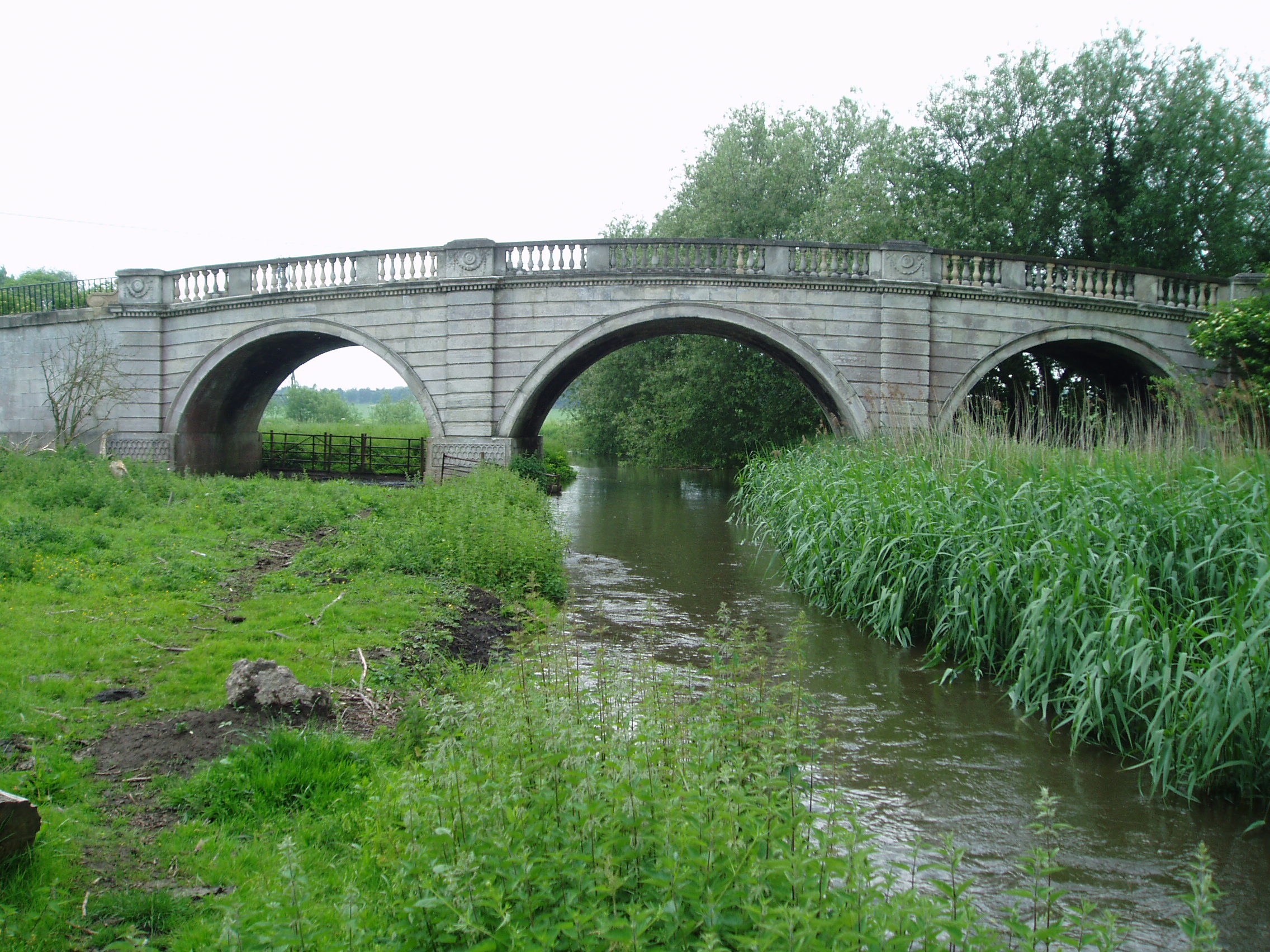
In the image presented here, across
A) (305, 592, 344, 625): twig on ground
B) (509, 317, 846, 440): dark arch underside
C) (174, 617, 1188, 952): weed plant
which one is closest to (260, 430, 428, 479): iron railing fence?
(509, 317, 846, 440): dark arch underside

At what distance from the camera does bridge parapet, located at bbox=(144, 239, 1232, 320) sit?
49.7ft

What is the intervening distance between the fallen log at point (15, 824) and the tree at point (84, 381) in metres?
15.7

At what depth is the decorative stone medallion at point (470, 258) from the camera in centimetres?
1559

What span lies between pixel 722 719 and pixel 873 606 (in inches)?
170

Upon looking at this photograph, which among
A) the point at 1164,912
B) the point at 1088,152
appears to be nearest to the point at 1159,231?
the point at 1088,152

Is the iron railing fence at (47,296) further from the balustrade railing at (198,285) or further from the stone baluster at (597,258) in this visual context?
the stone baluster at (597,258)

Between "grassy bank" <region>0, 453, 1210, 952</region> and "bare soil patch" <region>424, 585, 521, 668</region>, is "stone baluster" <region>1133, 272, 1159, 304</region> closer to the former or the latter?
"grassy bank" <region>0, 453, 1210, 952</region>

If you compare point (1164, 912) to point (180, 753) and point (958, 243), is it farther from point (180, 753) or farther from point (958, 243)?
point (958, 243)

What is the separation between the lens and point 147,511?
10117 mm

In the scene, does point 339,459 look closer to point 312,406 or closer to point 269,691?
point 269,691

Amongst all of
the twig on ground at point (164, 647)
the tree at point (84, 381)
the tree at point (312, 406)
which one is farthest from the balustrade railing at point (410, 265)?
the tree at point (312, 406)

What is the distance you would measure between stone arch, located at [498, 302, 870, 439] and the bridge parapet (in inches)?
29.2

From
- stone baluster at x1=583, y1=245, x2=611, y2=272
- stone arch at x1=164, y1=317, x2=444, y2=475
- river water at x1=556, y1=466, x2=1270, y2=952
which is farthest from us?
stone arch at x1=164, y1=317, x2=444, y2=475

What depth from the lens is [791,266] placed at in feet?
50.1
